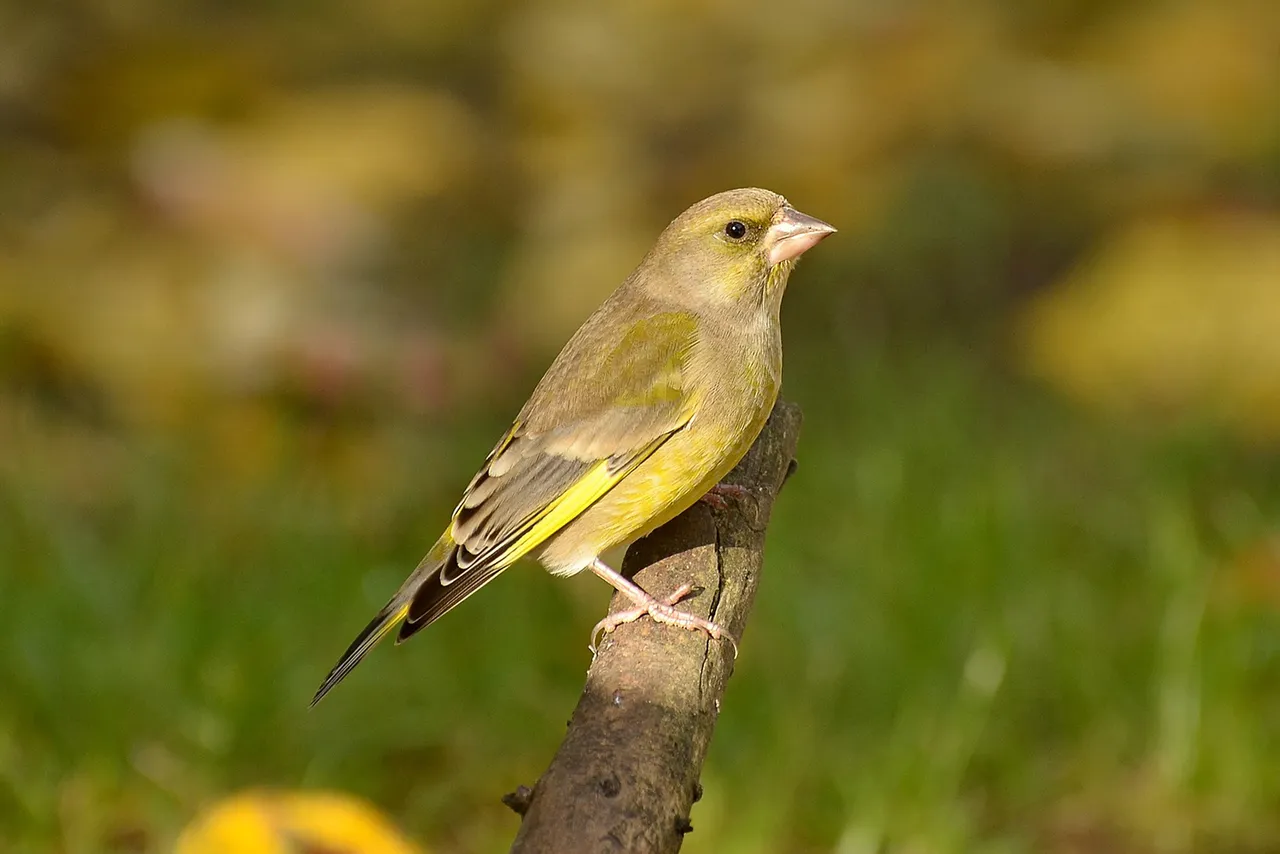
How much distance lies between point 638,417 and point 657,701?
1.22 meters

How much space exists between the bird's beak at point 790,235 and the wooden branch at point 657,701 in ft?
1.46

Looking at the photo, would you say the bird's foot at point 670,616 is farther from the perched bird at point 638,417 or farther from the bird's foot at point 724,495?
the bird's foot at point 724,495

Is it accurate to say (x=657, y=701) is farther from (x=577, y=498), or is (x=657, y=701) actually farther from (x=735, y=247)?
(x=735, y=247)

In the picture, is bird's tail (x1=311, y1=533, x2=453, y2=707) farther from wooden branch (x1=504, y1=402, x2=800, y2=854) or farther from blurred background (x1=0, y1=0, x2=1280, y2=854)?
wooden branch (x1=504, y1=402, x2=800, y2=854)

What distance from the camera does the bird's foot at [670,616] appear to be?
312 cm

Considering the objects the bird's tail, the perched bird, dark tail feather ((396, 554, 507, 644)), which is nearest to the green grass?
the perched bird

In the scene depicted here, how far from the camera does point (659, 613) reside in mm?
3244

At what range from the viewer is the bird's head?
4.07 metres

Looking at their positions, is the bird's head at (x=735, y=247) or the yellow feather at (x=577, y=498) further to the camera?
the bird's head at (x=735, y=247)

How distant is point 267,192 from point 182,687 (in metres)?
3.89

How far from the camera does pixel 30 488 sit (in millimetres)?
Answer: 5840

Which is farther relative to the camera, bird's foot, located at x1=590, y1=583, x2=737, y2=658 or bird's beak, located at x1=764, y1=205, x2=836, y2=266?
bird's beak, located at x1=764, y1=205, x2=836, y2=266

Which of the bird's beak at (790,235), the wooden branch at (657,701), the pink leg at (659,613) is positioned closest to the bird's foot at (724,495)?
the wooden branch at (657,701)

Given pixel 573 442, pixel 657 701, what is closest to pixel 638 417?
pixel 573 442
